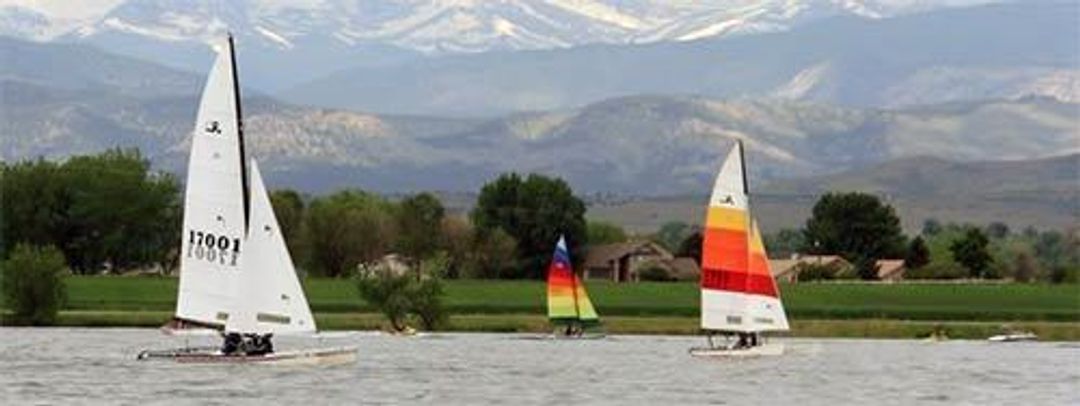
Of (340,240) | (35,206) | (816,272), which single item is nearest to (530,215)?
(340,240)

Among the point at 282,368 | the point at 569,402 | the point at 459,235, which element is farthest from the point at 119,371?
the point at 459,235

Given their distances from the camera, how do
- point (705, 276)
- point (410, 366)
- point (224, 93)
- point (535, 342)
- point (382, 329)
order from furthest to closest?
point (382, 329) < point (535, 342) < point (705, 276) < point (410, 366) < point (224, 93)

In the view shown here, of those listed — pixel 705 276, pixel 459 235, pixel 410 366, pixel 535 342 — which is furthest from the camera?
pixel 459 235

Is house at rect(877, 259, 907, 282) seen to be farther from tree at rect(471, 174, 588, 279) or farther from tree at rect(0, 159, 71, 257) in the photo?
tree at rect(0, 159, 71, 257)

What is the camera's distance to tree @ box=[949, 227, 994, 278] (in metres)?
190

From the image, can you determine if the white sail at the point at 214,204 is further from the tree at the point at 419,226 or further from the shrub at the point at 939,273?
the shrub at the point at 939,273

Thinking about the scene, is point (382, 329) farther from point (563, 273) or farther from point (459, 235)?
point (459, 235)

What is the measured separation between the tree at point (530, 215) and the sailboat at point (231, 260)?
109 metres

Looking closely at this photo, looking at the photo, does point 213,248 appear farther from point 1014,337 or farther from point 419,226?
point 419,226

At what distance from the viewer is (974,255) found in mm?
190625

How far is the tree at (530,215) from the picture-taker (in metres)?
190

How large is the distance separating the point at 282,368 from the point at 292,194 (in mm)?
114644

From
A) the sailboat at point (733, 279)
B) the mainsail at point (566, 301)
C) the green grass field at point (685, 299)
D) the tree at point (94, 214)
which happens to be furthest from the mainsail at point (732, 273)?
the tree at point (94, 214)

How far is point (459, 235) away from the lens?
18800 cm
